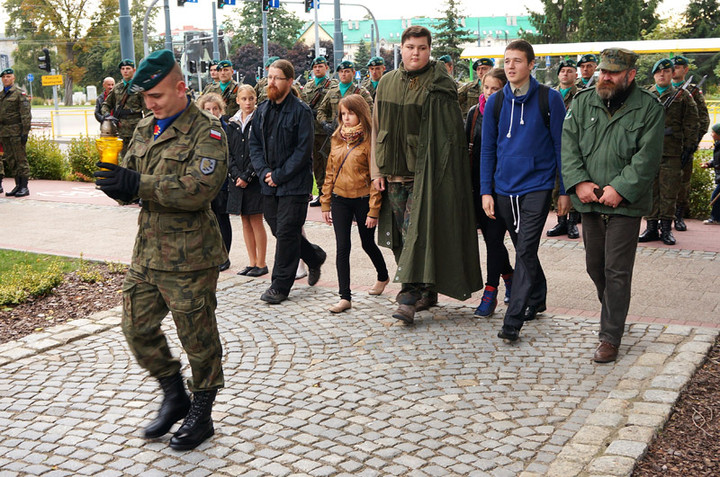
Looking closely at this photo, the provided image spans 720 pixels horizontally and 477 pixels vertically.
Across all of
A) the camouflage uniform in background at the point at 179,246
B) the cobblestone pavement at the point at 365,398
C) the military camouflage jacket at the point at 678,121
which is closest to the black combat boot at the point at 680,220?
the military camouflage jacket at the point at 678,121

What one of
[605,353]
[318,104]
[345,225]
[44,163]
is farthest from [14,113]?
[605,353]

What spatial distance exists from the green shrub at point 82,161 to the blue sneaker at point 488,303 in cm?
1215

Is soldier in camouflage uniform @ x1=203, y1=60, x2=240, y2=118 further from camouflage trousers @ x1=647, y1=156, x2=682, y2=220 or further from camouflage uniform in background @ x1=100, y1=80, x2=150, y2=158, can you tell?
camouflage trousers @ x1=647, y1=156, x2=682, y2=220

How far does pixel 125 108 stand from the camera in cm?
1359

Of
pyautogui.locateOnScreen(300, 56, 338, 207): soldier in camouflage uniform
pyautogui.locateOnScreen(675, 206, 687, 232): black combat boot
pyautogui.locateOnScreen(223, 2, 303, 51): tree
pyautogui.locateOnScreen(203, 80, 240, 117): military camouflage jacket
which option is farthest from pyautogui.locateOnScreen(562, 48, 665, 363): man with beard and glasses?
pyautogui.locateOnScreen(223, 2, 303, 51): tree

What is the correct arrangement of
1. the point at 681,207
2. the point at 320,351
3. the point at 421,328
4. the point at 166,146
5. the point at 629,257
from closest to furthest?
the point at 166,146 < the point at 629,257 < the point at 320,351 < the point at 421,328 < the point at 681,207

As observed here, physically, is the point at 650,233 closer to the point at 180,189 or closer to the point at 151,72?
the point at 180,189

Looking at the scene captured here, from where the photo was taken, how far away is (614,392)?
514 centimetres

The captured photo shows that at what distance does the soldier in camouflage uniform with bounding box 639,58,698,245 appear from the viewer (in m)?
→ 9.88

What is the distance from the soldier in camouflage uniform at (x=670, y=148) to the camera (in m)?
9.88

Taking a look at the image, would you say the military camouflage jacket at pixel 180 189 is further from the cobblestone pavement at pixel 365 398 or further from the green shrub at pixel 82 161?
the green shrub at pixel 82 161

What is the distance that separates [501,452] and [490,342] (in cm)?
194

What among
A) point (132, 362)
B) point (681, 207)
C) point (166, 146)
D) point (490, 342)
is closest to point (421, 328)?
point (490, 342)

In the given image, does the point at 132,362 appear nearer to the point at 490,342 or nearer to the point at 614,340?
the point at 490,342
